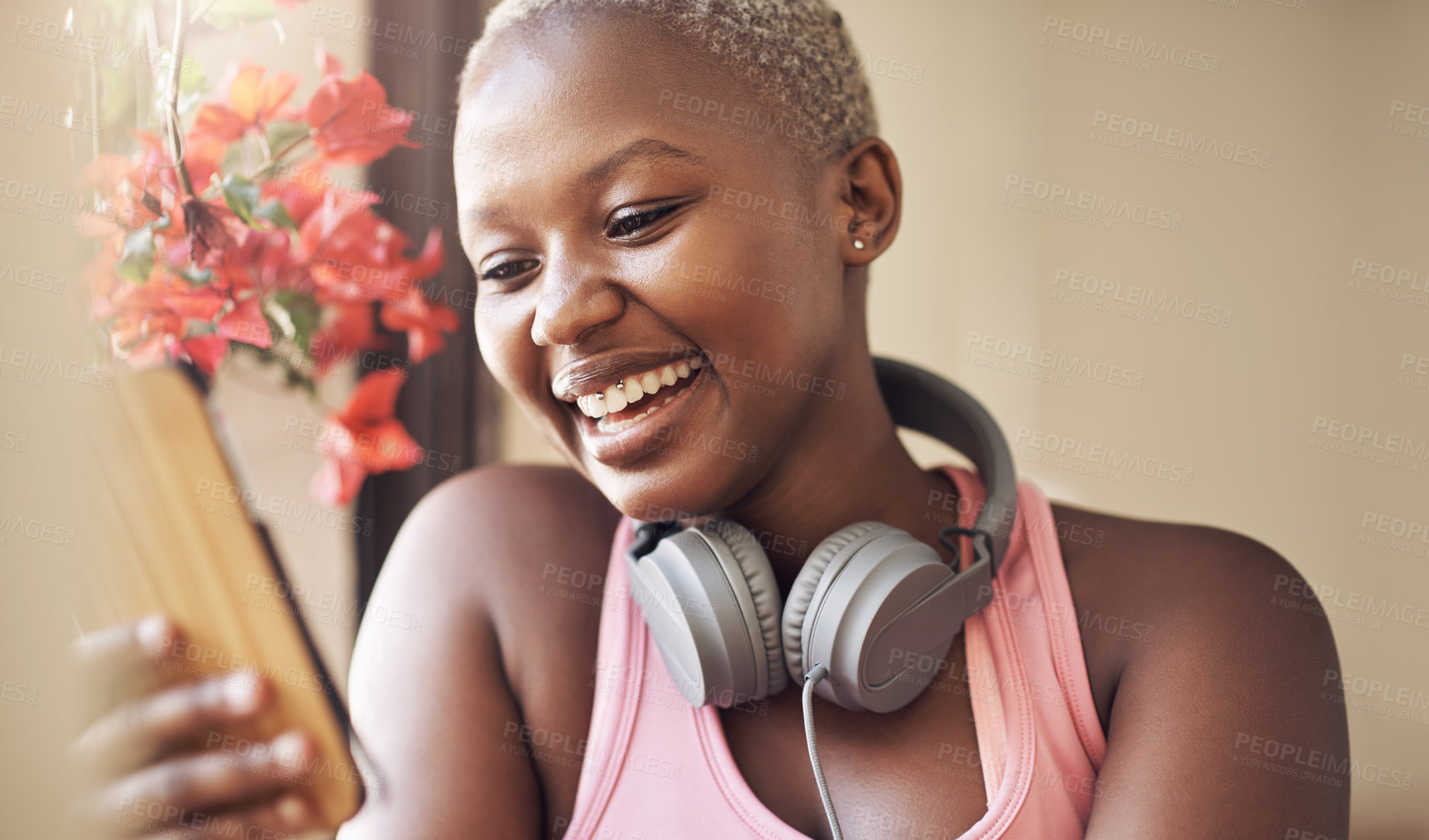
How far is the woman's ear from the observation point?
0.89 metres

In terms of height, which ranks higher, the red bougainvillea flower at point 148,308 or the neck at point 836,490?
the red bougainvillea flower at point 148,308

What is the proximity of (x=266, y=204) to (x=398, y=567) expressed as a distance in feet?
1.20

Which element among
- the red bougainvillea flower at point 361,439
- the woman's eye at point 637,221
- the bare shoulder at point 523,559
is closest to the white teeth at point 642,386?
the woman's eye at point 637,221

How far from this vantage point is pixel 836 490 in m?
0.91

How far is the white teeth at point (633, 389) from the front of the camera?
31.8 inches

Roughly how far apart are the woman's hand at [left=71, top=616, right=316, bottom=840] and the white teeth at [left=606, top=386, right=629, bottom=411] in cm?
44

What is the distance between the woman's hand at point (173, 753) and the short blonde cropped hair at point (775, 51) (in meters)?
0.56

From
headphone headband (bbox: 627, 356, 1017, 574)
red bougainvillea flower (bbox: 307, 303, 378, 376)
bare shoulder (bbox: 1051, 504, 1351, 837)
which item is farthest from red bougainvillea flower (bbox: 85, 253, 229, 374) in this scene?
bare shoulder (bbox: 1051, 504, 1351, 837)

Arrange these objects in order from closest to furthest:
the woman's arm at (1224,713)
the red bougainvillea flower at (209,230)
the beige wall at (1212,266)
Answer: the woman's arm at (1224,713) < the red bougainvillea flower at (209,230) < the beige wall at (1212,266)

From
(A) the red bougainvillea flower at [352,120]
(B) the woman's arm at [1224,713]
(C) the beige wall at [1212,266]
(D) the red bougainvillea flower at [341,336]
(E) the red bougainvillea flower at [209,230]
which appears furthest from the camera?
(C) the beige wall at [1212,266]

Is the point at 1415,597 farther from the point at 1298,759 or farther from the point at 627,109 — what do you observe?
the point at 627,109

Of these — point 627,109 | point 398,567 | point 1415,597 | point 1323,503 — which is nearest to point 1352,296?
point 1323,503

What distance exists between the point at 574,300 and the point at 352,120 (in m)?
0.37

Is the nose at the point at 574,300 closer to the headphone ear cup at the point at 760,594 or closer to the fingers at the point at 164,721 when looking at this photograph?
the headphone ear cup at the point at 760,594
